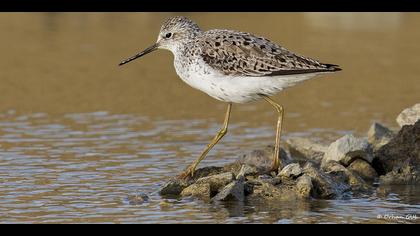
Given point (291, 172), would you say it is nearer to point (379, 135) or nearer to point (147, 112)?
point (379, 135)

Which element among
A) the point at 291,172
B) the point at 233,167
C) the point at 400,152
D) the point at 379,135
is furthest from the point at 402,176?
the point at 233,167

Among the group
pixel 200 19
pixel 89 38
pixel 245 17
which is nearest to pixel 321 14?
pixel 245 17

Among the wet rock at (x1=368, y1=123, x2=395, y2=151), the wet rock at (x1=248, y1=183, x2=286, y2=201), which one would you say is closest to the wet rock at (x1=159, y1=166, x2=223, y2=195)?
the wet rock at (x1=248, y1=183, x2=286, y2=201)

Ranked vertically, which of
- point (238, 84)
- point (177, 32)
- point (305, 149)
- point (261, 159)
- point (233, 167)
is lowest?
point (233, 167)

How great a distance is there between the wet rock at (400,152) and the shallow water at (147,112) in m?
0.81

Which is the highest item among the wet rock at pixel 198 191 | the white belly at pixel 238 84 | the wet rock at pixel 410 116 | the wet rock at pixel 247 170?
the white belly at pixel 238 84

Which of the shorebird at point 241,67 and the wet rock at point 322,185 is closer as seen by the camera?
the wet rock at point 322,185

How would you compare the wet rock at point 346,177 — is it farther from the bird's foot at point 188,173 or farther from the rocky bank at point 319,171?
the bird's foot at point 188,173

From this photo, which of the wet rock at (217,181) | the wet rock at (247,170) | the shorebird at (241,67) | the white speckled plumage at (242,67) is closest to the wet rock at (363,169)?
the shorebird at (241,67)

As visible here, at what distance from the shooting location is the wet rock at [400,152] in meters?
15.0

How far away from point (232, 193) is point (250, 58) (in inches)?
73.6

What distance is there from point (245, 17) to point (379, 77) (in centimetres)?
765

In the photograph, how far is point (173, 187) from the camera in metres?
13.9

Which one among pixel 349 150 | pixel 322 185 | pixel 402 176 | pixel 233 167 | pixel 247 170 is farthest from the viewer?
pixel 349 150
